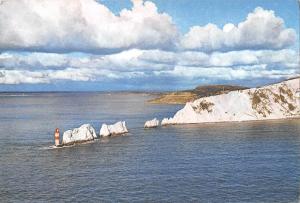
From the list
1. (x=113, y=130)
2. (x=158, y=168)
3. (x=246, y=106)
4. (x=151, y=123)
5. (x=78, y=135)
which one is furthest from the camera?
(x=246, y=106)

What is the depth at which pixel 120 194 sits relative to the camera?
2164 inches

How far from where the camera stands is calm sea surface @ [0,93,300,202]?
54975 millimetres

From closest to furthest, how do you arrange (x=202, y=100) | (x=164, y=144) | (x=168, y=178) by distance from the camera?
(x=168, y=178), (x=164, y=144), (x=202, y=100)

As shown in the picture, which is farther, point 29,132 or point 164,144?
point 29,132

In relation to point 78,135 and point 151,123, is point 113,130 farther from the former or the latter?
point 151,123

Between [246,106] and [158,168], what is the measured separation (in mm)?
79202

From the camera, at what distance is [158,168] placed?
69188mm

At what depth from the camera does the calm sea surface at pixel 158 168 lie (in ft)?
180

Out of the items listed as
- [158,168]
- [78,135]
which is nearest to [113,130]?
[78,135]

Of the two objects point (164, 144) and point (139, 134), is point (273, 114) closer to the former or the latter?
point (139, 134)

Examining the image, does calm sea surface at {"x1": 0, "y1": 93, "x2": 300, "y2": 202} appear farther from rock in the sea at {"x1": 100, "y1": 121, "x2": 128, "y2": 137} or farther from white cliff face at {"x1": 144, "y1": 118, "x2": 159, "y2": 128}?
white cliff face at {"x1": 144, "y1": 118, "x2": 159, "y2": 128}

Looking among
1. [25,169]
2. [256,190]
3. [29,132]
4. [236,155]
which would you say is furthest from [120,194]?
[29,132]

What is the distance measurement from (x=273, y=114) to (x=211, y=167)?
7920 cm

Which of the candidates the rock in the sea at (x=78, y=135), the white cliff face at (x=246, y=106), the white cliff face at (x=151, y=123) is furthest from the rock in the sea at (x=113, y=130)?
the white cliff face at (x=246, y=106)
